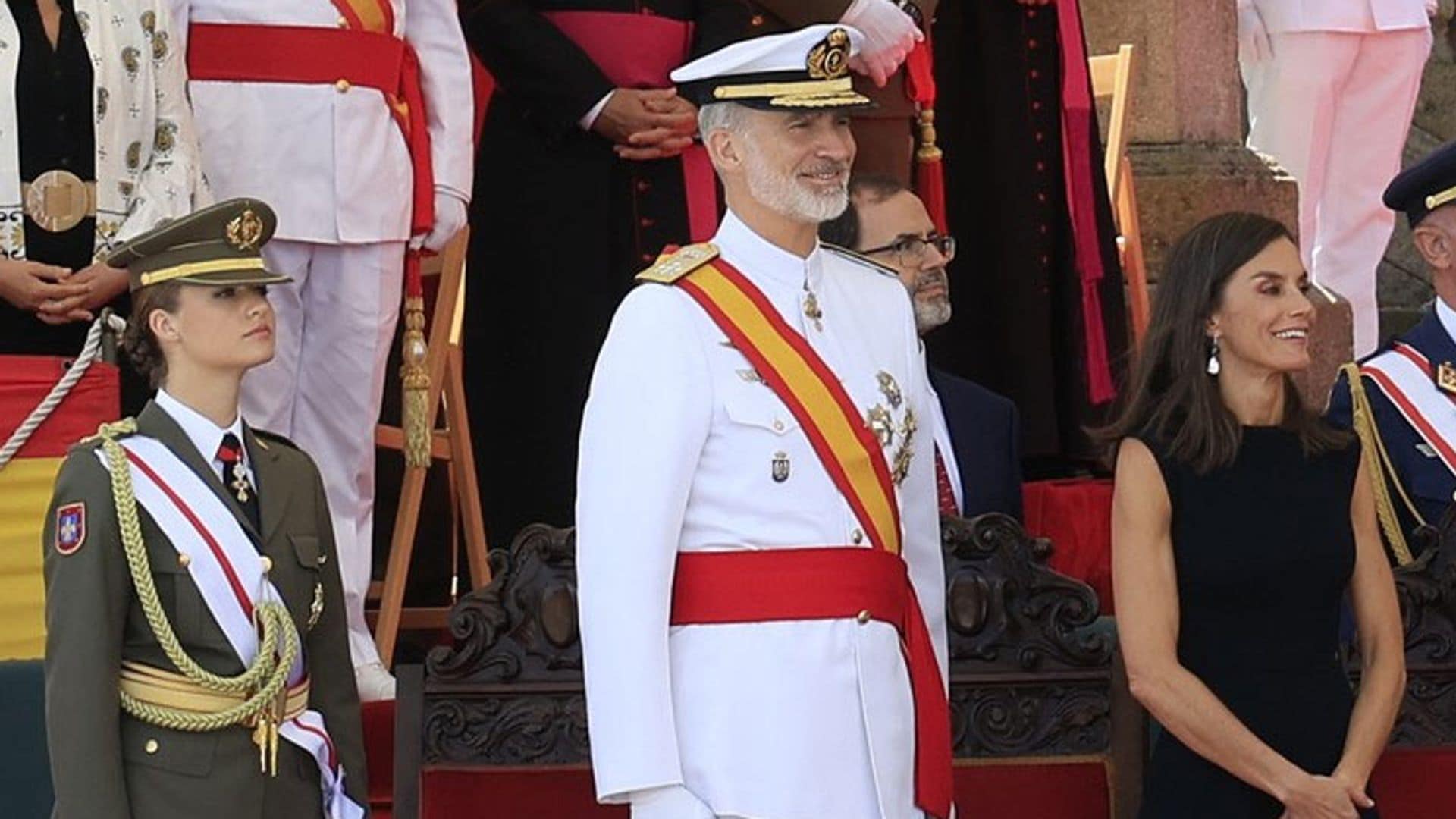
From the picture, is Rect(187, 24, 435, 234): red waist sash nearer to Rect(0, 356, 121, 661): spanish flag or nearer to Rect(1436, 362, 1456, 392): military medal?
Rect(0, 356, 121, 661): spanish flag

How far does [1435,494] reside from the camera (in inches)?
244

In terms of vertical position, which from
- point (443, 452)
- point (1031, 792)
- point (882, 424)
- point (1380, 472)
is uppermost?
point (882, 424)

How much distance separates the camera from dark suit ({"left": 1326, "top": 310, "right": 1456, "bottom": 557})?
6195mm

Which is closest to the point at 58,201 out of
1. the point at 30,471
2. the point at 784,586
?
the point at 30,471

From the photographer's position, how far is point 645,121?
6.84 m

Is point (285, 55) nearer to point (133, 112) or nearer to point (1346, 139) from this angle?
point (133, 112)

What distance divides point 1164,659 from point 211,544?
156 centimetres

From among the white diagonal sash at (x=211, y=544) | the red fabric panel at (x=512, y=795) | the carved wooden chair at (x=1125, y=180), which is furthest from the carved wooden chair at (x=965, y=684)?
the carved wooden chair at (x=1125, y=180)

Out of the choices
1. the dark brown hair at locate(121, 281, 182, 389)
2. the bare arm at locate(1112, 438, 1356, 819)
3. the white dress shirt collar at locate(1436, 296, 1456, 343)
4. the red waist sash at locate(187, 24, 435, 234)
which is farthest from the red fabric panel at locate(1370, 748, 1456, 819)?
the red waist sash at locate(187, 24, 435, 234)

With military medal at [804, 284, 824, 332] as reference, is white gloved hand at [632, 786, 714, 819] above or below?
below

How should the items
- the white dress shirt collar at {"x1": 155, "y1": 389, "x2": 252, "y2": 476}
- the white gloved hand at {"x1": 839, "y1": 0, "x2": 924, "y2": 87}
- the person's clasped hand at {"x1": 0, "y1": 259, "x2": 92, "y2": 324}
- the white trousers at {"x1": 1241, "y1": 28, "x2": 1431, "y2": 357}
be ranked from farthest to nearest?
the white trousers at {"x1": 1241, "y1": 28, "x2": 1431, "y2": 357}, the white gloved hand at {"x1": 839, "y1": 0, "x2": 924, "y2": 87}, the person's clasped hand at {"x1": 0, "y1": 259, "x2": 92, "y2": 324}, the white dress shirt collar at {"x1": 155, "y1": 389, "x2": 252, "y2": 476}

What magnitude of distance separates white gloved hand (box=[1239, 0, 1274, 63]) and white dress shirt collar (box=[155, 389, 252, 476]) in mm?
4884

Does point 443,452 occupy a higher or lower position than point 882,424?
lower

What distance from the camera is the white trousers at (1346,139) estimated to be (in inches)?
370
